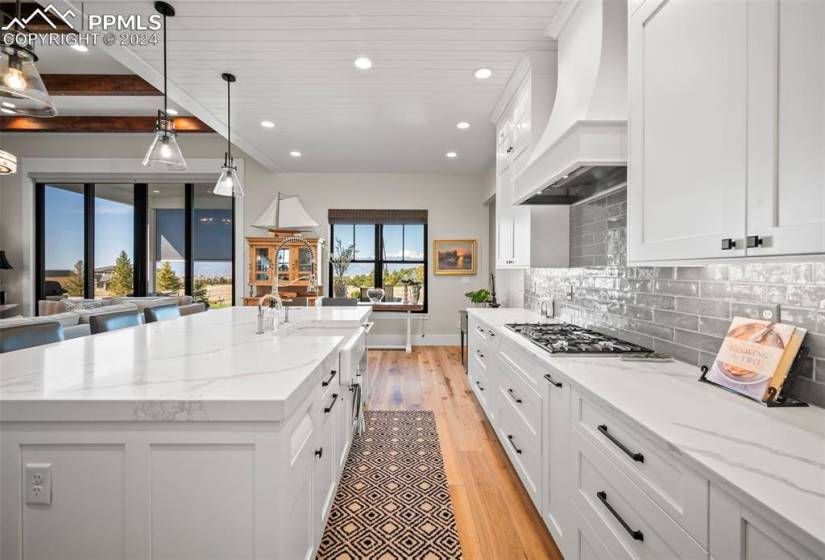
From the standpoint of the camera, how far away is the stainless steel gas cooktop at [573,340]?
5.40 feet

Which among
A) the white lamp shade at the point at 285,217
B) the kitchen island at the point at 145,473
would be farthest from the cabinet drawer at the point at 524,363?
the white lamp shade at the point at 285,217

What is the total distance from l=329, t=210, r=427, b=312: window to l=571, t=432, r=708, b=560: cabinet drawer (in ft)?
16.0

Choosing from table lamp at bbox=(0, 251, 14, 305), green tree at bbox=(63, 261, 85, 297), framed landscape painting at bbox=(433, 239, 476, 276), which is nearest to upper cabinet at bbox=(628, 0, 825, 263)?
framed landscape painting at bbox=(433, 239, 476, 276)

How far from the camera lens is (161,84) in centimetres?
310

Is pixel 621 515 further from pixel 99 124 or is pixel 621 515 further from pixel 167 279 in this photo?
pixel 99 124

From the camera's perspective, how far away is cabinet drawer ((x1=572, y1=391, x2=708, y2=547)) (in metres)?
0.79

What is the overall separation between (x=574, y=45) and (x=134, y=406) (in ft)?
8.48

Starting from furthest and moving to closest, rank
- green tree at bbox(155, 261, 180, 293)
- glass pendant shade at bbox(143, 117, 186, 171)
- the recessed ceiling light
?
green tree at bbox(155, 261, 180, 293)
the recessed ceiling light
glass pendant shade at bbox(143, 117, 186, 171)

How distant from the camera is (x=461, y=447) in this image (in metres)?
2.59

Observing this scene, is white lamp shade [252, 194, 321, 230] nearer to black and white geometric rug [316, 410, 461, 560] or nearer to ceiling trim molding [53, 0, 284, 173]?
ceiling trim molding [53, 0, 284, 173]

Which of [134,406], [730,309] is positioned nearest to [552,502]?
[730,309]

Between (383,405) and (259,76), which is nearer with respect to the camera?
(259,76)

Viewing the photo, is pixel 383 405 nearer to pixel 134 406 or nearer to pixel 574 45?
pixel 134 406

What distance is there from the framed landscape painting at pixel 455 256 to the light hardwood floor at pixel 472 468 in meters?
1.95
